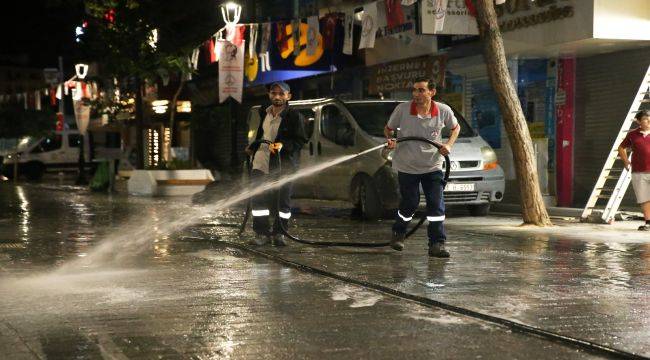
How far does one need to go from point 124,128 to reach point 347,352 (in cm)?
4196

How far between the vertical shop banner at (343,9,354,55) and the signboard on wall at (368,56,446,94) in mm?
1307

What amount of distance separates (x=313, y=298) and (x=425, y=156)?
291 centimetres

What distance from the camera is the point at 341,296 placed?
7.66 m

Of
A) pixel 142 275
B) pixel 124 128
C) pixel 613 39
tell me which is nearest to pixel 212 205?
pixel 613 39

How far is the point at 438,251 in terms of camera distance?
394 inches

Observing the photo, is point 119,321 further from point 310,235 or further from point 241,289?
point 310,235

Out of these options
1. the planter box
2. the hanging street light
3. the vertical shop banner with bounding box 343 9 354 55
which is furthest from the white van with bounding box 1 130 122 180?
the vertical shop banner with bounding box 343 9 354 55

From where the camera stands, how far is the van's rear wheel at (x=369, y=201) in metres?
15.3

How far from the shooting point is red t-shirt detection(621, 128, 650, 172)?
45.8 ft

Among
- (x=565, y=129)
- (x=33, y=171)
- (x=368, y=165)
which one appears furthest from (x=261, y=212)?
(x=33, y=171)

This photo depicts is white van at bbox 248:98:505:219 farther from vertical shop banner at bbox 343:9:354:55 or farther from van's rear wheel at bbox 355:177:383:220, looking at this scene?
vertical shop banner at bbox 343:9:354:55

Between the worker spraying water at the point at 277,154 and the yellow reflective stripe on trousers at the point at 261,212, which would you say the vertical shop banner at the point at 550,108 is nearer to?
the worker spraying water at the point at 277,154

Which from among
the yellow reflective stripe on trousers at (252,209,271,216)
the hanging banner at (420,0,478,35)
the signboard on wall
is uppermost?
the hanging banner at (420,0,478,35)

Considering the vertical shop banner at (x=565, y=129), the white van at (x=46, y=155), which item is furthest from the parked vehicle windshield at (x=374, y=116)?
the white van at (x=46, y=155)
